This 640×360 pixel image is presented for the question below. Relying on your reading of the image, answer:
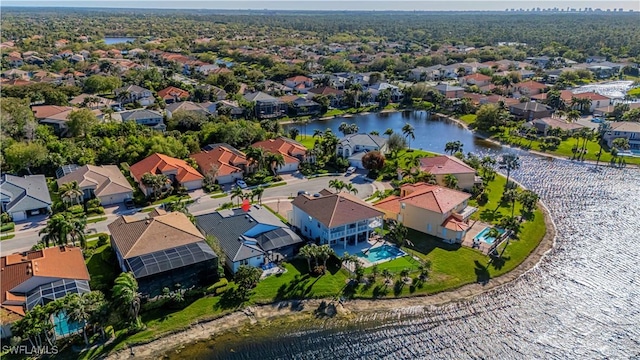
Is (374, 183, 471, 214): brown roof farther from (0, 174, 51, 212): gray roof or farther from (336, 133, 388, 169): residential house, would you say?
(0, 174, 51, 212): gray roof

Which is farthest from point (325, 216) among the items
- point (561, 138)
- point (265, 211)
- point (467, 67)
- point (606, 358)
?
point (467, 67)

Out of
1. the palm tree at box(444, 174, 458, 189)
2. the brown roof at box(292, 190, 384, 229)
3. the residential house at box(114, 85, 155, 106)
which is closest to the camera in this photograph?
the brown roof at box(292, 190, 384, 229)

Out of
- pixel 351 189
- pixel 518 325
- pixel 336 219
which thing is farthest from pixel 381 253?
pixel 518 325

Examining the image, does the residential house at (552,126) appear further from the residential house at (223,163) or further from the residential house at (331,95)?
the residential house at (223,163)

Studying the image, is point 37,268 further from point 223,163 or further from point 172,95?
point 172,95

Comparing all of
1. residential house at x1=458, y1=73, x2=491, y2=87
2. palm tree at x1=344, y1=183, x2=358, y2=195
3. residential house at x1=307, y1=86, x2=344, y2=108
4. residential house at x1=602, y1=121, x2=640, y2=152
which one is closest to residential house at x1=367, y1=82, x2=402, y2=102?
residential house at x1=307, y1=86, x2=344, y2=108

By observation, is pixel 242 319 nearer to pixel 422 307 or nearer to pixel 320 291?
pixel 320 291
